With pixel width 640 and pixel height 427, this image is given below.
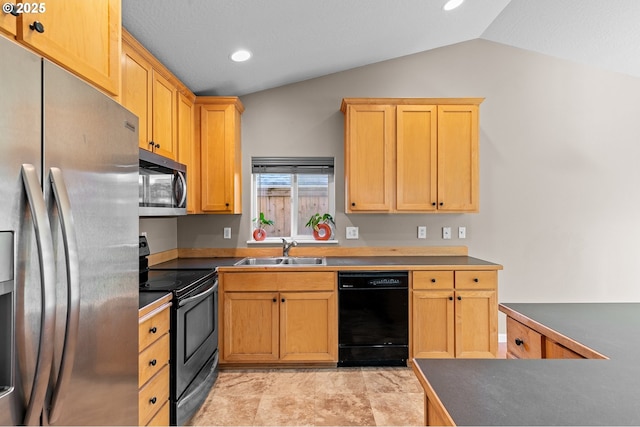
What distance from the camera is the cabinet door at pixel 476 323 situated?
2.80m

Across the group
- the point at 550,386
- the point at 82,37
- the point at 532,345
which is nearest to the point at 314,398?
the point at 532,345

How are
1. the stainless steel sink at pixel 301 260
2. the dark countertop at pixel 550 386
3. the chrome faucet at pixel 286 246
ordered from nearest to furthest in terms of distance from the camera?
the dark countertop at pixel 550 386, the stainless steel sink at pixel 301 260, the chrome faucet at pixel 286 246

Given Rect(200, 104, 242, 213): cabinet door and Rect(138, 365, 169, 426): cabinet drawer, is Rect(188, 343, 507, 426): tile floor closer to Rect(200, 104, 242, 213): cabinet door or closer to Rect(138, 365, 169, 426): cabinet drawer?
Rect(138, 365, 169, 426): cabinet drawer

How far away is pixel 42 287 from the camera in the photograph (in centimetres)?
76

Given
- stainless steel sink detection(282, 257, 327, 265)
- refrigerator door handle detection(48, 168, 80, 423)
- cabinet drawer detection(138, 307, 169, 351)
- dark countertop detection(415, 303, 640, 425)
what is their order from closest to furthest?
dark countertop detection(415, 303, 640, 425) → refrigerator door handle detection(48, 168, 80, 423) → cabinet drawer detection(138, 307, 169, 351) → stainless steel sink detection(282, 257, 327, 265)

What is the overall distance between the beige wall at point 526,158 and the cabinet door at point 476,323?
740mm

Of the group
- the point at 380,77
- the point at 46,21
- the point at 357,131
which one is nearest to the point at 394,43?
the point at 380,77

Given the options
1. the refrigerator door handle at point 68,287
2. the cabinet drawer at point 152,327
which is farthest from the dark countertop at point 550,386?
the cabinet drawer at point 152,327

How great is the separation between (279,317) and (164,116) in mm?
1748

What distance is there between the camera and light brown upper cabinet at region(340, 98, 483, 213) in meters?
3.11

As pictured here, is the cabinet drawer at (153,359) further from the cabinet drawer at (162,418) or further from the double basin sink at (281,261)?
the double basin sink at (281,261)

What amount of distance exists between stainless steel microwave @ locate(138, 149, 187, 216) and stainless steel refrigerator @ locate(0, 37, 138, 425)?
2.76ft

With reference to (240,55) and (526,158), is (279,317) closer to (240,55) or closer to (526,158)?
(240,55)

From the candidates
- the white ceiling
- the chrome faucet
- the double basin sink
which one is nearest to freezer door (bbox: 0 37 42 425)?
the white ceiling
